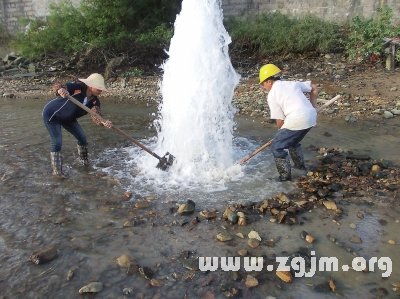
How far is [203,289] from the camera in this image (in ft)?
12.4

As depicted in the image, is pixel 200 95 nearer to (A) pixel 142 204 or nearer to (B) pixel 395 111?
(A) pixel 142 204

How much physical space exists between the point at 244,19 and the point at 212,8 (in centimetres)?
919

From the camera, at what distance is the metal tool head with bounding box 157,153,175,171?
6.52m

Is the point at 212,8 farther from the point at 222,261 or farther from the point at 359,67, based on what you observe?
the point at 359,67

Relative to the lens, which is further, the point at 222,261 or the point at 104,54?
the point at 104,54

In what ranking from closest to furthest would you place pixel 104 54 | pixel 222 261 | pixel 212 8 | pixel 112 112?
pixel 222 261
pixel 212 8
pixel 112 112
pixel 104 54

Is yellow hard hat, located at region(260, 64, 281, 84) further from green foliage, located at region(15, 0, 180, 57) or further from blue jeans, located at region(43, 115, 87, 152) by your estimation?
green foliage, located at region(15, 0, 180, 57)

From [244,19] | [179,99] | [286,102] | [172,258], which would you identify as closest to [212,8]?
[179,99]

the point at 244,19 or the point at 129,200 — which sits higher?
the point at 244,19

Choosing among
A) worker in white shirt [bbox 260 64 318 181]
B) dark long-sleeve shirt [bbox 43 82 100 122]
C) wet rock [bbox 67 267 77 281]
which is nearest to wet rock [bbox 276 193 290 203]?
worker in white shirt [bbox 260 64 318 181]

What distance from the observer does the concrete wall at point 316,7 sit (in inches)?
549

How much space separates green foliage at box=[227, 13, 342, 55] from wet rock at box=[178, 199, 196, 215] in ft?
32.1

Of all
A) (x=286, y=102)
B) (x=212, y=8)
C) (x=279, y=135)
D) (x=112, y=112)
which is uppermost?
(x=212, y=8)

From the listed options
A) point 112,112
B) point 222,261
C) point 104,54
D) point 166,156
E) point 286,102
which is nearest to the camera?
point 222,261
